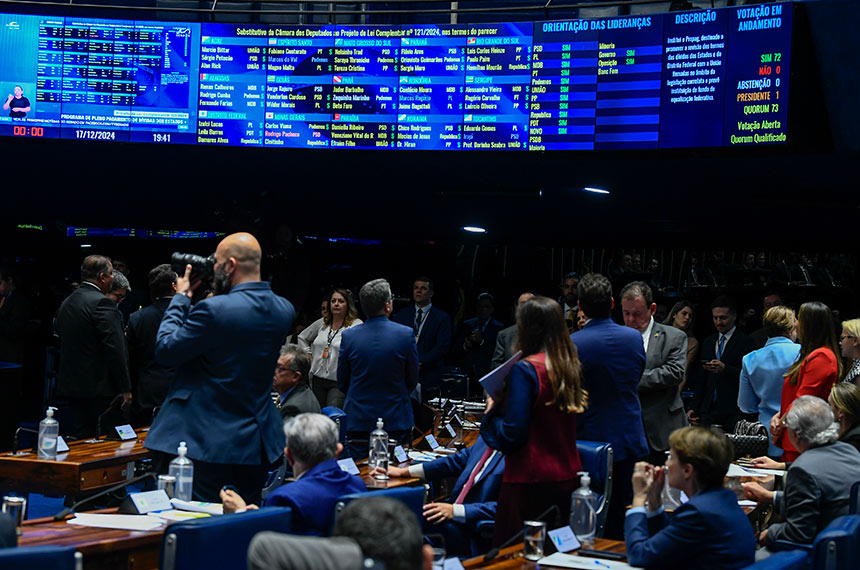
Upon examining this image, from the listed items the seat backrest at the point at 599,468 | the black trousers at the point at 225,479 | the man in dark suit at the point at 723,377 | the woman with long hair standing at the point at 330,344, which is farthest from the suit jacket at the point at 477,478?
the man in dark suit at the point at 723,377

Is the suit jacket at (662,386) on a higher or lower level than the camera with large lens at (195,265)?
lower

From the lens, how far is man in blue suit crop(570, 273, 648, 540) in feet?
14.5

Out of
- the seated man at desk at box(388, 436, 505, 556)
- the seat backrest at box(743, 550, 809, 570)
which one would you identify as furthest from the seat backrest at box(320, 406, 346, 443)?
the seat backrest at box(743, 550, 809, 570)

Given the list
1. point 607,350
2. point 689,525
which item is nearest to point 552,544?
point 689,525

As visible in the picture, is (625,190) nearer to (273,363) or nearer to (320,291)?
(320,291)

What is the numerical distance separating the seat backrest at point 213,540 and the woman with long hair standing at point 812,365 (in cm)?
329

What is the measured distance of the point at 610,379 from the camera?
4434 millimetres

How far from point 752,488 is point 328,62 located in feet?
14.3

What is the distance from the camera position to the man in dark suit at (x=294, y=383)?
15.9ft

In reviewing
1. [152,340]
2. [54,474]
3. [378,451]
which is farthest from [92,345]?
[378,451]

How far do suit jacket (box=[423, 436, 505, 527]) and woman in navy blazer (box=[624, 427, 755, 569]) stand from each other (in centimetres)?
86

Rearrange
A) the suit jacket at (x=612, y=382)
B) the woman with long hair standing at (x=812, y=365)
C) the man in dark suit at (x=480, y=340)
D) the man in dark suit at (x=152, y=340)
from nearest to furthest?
the suit jacket at (x=612, y=382) → the woman with long hair standing at (x=812, y=365) → the man in dark suit at (x=152, y=340) → the man in dark suit at (x=480, y=340)

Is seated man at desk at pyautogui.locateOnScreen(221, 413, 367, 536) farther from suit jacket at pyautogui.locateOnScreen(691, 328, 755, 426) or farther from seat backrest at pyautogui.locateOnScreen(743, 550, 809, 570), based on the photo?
suit jacket at pyautogui.locateOnScreen(691, 328, 755, 426)

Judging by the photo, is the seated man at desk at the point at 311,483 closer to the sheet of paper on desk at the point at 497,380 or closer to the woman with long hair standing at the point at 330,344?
the sheet of paper on desk at the point at 497,380
